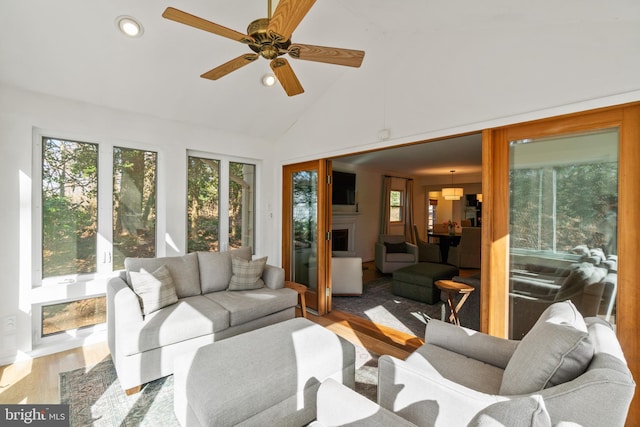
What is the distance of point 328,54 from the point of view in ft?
6.64

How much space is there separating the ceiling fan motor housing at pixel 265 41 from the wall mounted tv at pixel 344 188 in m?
4.65

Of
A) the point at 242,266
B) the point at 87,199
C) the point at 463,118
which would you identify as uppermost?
the point at 463,118

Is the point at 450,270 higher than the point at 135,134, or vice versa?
the point at 135,134

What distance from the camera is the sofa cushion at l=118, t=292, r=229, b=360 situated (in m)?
2.30

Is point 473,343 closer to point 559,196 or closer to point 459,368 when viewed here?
point 459,368

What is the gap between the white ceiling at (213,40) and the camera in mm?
2172

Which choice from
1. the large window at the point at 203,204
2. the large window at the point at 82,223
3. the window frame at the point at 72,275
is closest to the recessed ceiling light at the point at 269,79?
the large window at the point at 203,204

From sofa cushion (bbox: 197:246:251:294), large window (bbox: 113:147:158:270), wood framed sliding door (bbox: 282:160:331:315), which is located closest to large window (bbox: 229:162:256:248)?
wood framed sliding door (bbox: 282:160:331:315)

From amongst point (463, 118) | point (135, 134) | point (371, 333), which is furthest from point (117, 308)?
point (463, 118)

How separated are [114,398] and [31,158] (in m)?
2.34

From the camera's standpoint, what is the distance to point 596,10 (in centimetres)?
188

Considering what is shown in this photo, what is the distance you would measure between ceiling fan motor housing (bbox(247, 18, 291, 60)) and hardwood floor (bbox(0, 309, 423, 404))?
280 cm

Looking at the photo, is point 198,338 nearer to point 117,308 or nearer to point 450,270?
point 117,308

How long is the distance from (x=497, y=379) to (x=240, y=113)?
3835 mm
